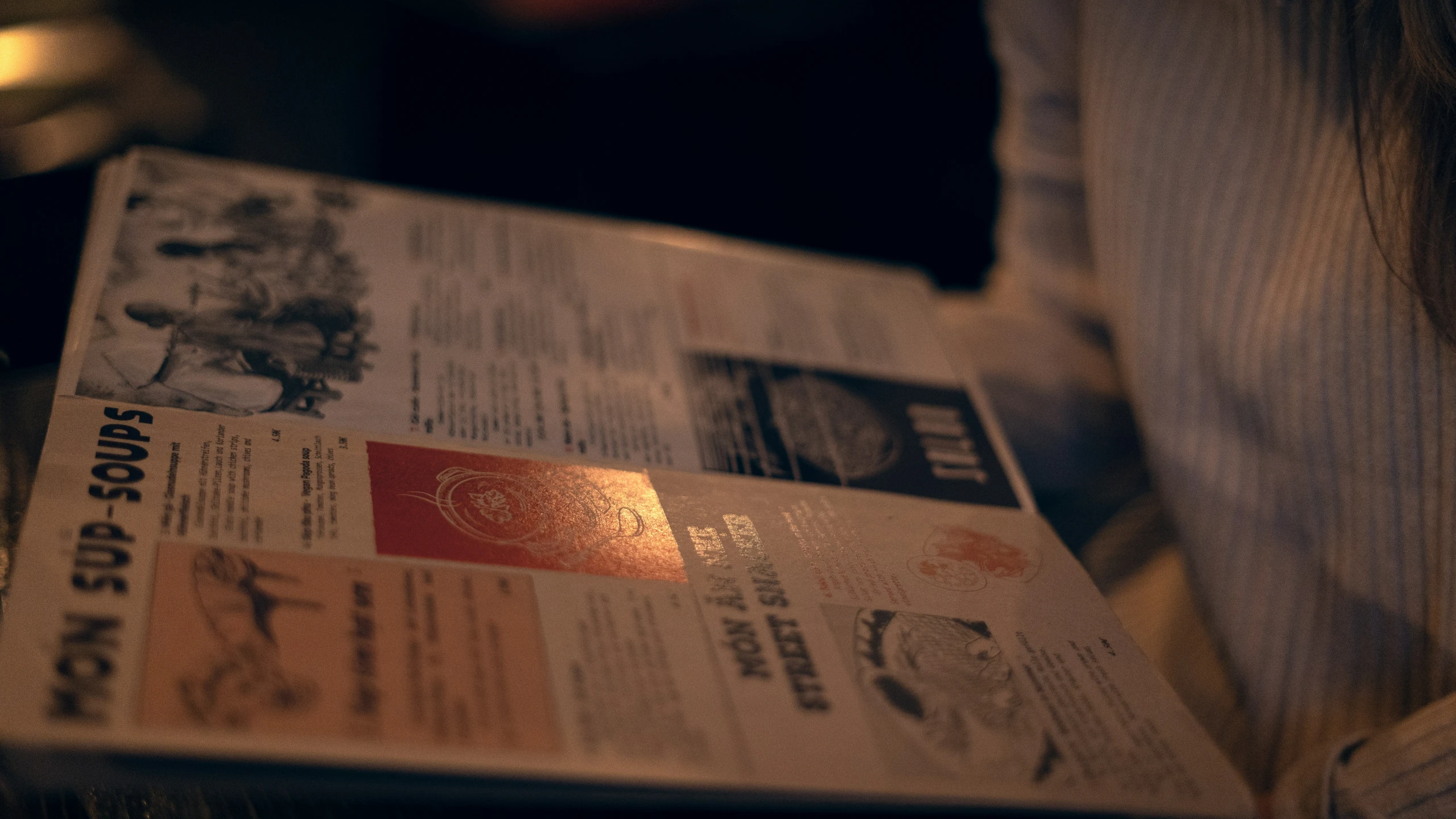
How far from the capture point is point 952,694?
0.35 m

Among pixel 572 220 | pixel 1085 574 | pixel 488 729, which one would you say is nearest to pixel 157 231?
pixel 572 220

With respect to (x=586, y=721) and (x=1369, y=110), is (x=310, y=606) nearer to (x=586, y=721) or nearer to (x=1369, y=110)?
(x=586, y=721)

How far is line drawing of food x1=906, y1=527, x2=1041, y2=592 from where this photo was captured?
41cm

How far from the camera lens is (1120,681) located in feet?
1.21

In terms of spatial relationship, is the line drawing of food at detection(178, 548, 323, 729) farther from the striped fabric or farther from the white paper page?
the striped fabric

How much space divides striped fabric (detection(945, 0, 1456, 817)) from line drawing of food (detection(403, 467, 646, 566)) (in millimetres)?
308

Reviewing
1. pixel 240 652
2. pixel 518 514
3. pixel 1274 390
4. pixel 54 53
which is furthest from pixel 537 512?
pixel 54 53

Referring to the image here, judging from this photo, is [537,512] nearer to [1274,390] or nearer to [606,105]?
[1274,390]

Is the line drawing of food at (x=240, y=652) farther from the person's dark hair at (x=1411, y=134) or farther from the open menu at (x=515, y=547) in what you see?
the person's dark hair at (x=1411, y=134)

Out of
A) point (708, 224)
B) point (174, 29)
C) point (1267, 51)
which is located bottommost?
point (708, 224)

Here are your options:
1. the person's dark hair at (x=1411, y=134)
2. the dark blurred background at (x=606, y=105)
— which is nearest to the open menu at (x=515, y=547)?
the person's dark hair at (x=1411, y=134)

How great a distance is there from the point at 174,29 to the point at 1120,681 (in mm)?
1040

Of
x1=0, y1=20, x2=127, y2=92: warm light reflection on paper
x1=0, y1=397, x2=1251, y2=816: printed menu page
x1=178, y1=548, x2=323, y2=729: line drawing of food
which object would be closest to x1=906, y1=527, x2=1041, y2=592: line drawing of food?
x1=0, y1=397, x2=1251, y2=816: printed menu page

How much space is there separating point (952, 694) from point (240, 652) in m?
0.24
